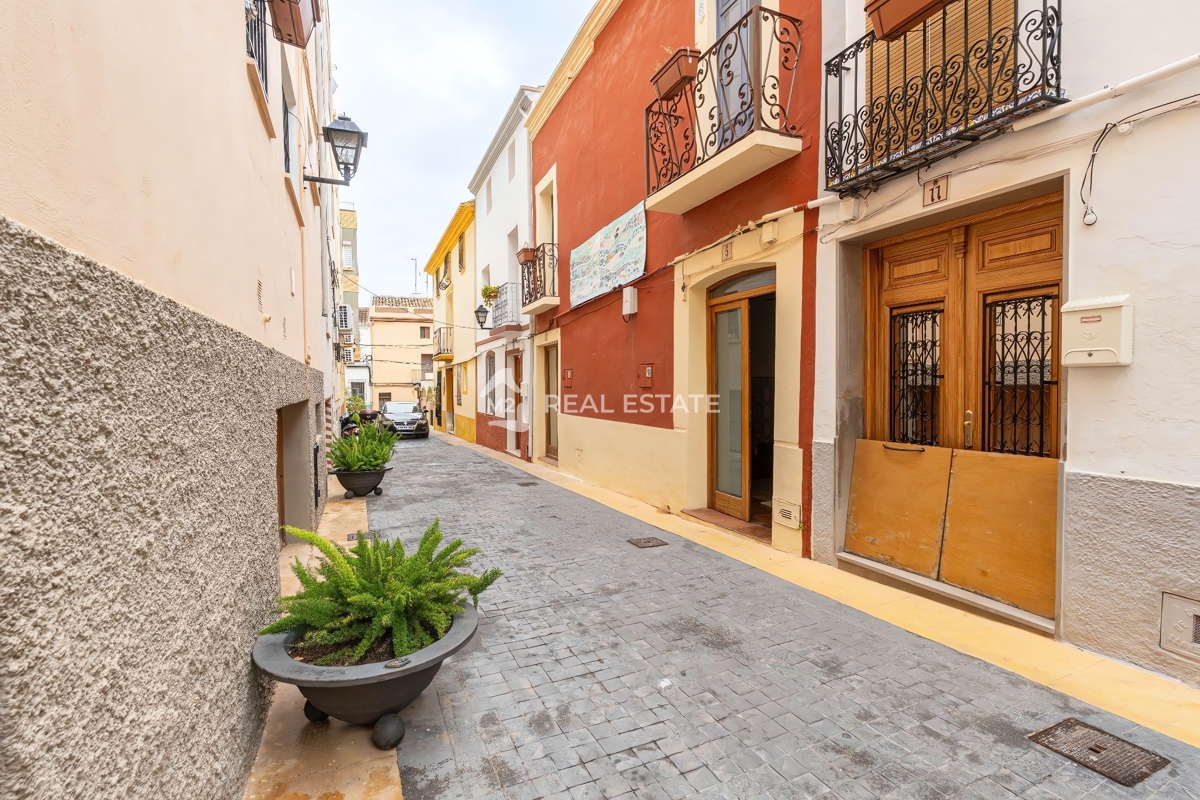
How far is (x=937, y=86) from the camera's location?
3990 millimetres

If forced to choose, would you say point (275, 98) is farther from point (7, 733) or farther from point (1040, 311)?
point (1040, 311)

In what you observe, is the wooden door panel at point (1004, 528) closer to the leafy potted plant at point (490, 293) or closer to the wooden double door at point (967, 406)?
the wooden double door at point (967, 406)

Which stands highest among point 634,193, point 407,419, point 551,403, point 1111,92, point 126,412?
point 634,193

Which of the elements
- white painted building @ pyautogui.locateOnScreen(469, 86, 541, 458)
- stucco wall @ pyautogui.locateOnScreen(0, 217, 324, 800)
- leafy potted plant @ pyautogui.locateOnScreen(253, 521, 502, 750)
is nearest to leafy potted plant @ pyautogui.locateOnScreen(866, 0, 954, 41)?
leafy potted plant @ pyautogui.locateOnScreen(253, 521, 502, 750)

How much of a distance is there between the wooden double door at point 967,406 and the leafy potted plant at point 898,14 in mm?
1448

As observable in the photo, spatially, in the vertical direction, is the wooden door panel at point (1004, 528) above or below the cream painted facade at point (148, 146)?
below

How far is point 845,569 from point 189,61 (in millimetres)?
5244

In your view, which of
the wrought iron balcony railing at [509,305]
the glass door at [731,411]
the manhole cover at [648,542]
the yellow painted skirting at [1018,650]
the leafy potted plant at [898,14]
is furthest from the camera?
the wrought iron balcony railing at [509,305]

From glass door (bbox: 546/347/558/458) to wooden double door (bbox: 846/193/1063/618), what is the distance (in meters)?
7.79

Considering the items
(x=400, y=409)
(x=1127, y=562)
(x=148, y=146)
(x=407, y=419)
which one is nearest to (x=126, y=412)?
(x=148, y=146)

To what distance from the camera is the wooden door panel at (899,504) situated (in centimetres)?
421

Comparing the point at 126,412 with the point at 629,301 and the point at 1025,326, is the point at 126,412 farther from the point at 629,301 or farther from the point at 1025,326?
the point at 629,301

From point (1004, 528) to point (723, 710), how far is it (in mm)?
2441

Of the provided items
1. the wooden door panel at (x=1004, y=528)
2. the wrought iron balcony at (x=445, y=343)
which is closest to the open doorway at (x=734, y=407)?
the wooden door panel at (x=1004, y=528)
